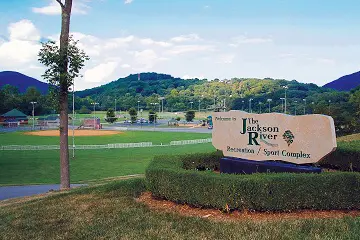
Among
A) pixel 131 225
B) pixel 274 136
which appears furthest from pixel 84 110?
pixel 131 225

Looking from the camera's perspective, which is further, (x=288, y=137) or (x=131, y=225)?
(x=288, y=137)

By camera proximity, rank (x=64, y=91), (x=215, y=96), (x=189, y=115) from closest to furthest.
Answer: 1. (x=64, y=91)
2. (x=189, y=115)
3. (x=215, y=96)

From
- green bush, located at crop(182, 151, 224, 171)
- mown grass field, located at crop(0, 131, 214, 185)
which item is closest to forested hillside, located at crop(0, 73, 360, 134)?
mown grass field, located at crop(0, 131, 214, 185)

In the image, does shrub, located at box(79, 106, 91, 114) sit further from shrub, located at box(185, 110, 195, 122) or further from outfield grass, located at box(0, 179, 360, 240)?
outfield grass, located at box(0, 179, 360, 240)

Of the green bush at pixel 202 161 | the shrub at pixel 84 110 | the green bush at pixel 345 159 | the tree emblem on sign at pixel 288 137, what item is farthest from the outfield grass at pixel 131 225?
the shrub at pixel 84 110

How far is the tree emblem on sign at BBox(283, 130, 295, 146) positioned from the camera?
9280 mm

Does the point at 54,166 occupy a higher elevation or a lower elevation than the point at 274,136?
lower

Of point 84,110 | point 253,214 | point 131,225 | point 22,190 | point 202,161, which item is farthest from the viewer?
point 84,110

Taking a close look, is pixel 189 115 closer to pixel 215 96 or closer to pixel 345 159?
pixel 215 96

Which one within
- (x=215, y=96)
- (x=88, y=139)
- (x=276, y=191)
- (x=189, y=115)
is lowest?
(x=88, y=139)

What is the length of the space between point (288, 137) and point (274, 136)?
392mm

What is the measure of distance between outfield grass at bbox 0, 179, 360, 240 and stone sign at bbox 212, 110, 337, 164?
230cm

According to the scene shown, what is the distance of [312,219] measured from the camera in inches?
271

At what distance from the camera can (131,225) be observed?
707 centimetres
